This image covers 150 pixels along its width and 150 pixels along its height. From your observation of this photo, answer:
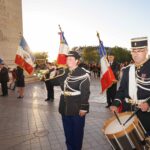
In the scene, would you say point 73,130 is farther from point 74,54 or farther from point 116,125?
point 116,125

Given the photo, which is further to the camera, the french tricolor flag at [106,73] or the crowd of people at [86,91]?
the french tricolor flag at [106,73]

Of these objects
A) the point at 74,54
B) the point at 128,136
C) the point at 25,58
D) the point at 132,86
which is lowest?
the point at 128,136

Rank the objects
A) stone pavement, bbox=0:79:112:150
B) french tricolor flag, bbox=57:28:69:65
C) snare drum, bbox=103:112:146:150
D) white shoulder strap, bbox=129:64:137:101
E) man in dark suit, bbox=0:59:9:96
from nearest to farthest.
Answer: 1. snare drum, bbox=103:112:146:150
2. white shoulder strap, bbox=129:64:137:101
3. stone pavement, bbox=0:79:112:150
4. french tricolor flag, bbox=57:28:69:65
5. man in dark suit, bbox=0:59:9:96

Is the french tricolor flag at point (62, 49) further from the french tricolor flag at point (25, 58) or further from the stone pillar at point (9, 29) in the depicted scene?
the stone pillar at point (9, 29)

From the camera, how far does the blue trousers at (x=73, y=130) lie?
5449 millimetres

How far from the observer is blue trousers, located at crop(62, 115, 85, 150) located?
5449 millimetres

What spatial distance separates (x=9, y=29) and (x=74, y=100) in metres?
21.0

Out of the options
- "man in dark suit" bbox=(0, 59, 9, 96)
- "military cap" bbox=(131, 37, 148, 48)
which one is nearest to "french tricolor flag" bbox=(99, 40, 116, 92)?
"military cap" bbox=(131, 37, 148, 48)

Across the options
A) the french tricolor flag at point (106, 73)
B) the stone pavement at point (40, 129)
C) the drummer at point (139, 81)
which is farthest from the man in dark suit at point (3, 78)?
the drummer at point (139, 81)

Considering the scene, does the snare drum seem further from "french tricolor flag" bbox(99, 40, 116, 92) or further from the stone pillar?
the stone pillar

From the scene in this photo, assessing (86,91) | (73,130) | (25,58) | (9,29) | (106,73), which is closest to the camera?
(86,91)

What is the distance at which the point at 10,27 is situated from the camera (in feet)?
83.4

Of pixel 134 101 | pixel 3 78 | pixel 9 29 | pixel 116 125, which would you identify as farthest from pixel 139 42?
pixel 9 29

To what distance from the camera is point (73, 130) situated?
5.54 m
